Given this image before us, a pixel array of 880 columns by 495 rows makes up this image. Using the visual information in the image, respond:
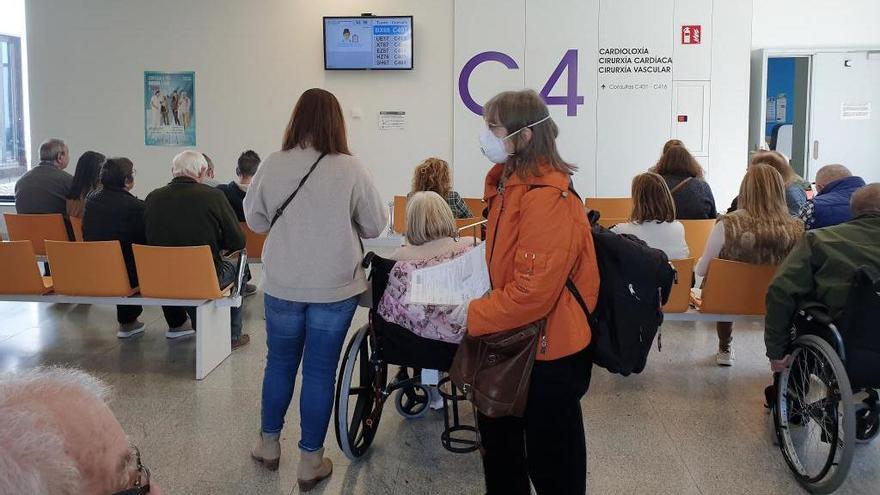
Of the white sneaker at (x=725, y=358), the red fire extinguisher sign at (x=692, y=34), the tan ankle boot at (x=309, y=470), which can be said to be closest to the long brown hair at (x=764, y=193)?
the white sneaker at (x=725, y=358)

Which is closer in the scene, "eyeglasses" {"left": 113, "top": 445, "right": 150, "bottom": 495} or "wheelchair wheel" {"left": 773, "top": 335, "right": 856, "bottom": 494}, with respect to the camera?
"eyeglasses" {"left": 113, "top": 445, "right": 150, "bottom": 495}

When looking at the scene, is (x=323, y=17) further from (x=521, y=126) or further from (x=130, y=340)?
(x=521, y=126)

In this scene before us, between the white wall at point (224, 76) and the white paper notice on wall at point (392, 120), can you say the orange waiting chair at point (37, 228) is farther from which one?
the white paper notice on wall at point (392, 120)

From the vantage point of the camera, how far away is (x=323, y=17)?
28.2 feet

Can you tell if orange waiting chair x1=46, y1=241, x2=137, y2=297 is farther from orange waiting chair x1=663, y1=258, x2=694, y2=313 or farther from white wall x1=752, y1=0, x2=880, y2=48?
white wall x1=752, y1=0, x2=880, y2=48

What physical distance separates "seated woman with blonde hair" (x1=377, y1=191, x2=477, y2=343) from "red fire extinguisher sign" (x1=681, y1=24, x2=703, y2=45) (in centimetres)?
600

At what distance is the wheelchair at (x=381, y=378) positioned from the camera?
264 cm

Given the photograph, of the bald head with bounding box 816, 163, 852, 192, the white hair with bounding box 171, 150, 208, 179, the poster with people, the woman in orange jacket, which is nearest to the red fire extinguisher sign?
the bald head with bounding box 816, 163, 852, 192

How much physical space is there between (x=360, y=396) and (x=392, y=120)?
5923 millimetres

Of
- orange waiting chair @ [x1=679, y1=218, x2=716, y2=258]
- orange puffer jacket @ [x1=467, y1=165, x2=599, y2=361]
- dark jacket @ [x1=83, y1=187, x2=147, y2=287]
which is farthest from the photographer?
orange waiting chair @ [x1=679, y1=218, x2=716, y2=258]

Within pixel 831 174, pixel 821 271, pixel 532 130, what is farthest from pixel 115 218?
pixel 831 174

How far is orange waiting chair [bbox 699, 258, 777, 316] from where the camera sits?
381 cm

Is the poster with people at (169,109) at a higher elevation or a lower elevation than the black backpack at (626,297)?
higher

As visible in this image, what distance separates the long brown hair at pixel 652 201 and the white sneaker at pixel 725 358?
89 cm
